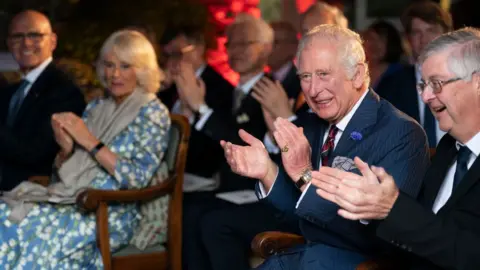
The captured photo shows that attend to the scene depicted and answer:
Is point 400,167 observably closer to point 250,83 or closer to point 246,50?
point 250,83

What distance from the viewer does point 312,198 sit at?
9.88 ft

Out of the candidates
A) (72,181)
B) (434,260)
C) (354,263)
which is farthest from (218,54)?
(434,260)

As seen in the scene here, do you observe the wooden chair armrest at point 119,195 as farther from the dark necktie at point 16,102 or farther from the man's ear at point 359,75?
the man's ear at point 359,75

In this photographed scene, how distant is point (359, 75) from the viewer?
3320mm

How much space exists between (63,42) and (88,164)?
3.00m

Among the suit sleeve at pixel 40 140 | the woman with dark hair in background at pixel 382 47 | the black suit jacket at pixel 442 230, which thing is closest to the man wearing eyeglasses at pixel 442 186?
the black suit jacket at pixel 442 230

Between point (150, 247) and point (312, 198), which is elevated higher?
point (312, 198)

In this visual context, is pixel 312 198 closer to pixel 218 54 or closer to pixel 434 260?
pixel 434 260

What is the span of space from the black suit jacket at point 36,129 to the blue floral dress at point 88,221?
18.7 inches

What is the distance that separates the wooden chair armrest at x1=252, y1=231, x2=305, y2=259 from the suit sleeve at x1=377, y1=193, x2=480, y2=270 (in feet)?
3.14

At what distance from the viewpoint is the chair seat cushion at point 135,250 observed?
14.3ft

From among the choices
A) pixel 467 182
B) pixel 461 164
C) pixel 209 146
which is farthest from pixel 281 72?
pixel 467 182

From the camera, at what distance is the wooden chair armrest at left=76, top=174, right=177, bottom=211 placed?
13.5 feet

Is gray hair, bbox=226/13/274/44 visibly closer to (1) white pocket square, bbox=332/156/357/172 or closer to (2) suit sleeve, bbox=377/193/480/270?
(1) white pocket square, bbox=332/156/357/172
